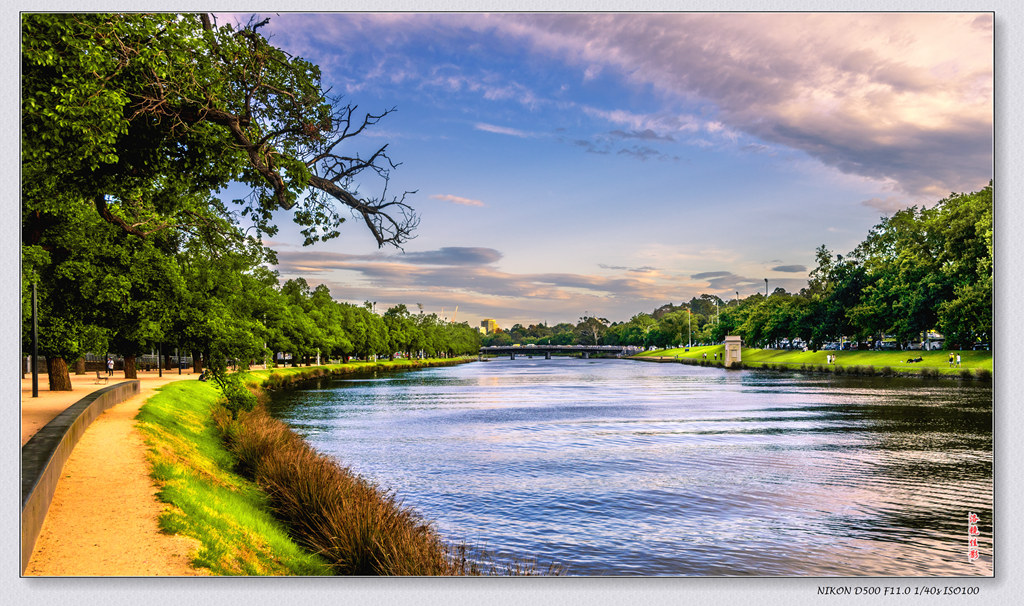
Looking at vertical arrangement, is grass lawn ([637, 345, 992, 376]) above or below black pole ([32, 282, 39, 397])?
below

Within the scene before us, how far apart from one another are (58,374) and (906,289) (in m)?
76.7

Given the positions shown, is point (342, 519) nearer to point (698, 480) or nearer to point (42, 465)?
point (42, 465)

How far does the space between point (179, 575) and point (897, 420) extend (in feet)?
112

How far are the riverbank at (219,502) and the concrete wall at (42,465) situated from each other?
1.68 metres

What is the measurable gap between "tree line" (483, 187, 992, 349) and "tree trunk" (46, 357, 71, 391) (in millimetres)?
44604

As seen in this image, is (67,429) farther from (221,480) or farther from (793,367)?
(793,367)

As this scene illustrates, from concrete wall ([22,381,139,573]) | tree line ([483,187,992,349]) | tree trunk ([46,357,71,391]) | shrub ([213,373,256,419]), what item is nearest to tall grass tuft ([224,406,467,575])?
shrub ([213,373,256,419])

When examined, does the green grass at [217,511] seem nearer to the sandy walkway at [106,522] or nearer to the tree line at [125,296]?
the sandy walkway at [106,522]

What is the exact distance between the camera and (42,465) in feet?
35.6

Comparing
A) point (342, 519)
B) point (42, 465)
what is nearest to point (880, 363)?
point (342, 519)

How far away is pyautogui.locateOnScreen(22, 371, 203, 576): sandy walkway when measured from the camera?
9.82 meters

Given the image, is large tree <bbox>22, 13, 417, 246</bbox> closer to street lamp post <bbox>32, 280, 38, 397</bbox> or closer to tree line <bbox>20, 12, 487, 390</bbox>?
tree line <bbox>20, 12, 487, 390</bbox>

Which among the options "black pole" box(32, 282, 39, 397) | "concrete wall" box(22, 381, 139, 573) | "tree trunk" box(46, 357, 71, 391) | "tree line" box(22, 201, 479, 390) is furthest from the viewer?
"tree trunk" box(46, 357, 71, 391)

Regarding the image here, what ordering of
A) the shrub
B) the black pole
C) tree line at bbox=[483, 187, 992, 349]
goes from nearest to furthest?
1. the black pole
2. the shrub
3. tree line at bbox=[483, 187, 992, 349]
